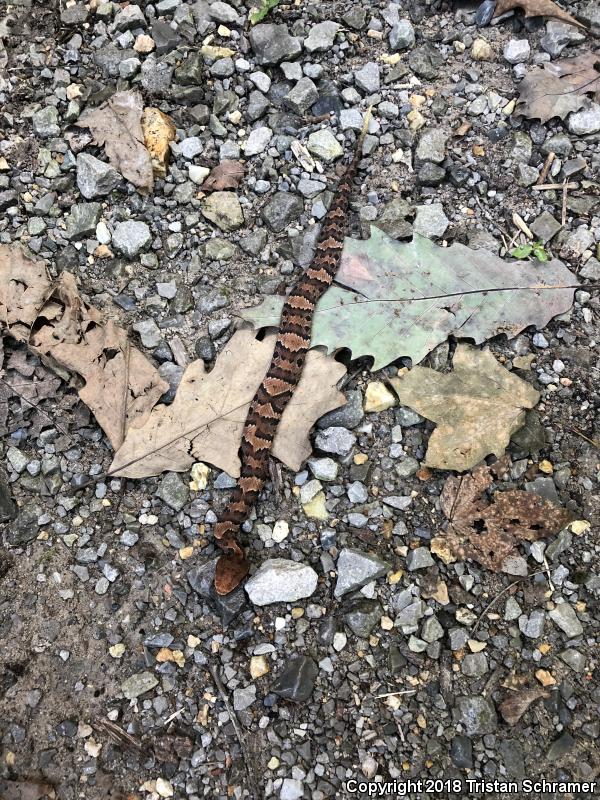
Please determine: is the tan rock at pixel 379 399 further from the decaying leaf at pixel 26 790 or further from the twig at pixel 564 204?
the decaying leaf at pixel 26 790

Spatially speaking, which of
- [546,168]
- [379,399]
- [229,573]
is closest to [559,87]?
[546,168]

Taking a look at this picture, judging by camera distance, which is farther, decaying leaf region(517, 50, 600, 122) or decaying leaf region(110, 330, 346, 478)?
decaying leaf region(517, 50, 600, 122)

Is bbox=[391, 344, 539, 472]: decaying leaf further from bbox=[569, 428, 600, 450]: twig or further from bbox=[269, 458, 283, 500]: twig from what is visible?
bbox=[269, 458, 283, 500]: twig

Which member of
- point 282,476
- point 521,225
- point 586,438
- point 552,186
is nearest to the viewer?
point 586,438

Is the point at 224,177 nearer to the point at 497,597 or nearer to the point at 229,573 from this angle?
the point at 229,573

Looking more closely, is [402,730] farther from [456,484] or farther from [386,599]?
[456,484]

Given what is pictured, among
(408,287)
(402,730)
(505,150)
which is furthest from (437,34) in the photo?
(402,730)

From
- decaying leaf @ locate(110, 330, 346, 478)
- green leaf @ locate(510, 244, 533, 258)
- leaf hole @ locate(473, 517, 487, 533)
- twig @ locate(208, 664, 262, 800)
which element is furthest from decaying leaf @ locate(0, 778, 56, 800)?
green leaf @ locate(510, 244, 533, 258)
